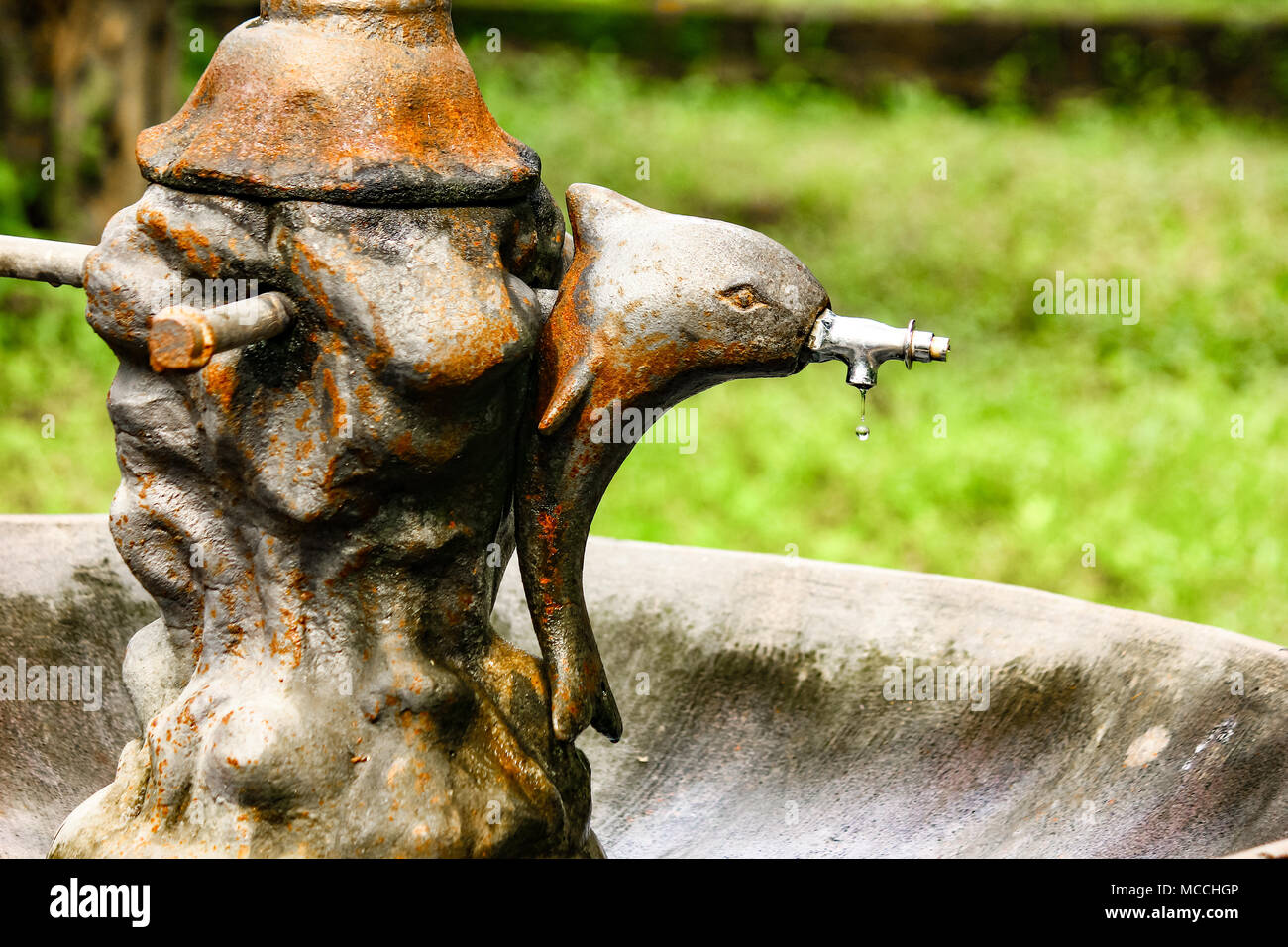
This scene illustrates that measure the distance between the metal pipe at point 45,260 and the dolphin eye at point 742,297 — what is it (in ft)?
2.25

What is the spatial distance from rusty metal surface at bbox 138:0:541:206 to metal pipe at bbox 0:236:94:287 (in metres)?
0.12

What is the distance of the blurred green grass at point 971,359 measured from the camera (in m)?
4.27

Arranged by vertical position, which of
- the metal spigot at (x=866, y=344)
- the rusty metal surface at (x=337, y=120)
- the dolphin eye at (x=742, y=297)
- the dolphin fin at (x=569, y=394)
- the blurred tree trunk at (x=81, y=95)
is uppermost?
the rusty metal surface at (x=337, y=120)

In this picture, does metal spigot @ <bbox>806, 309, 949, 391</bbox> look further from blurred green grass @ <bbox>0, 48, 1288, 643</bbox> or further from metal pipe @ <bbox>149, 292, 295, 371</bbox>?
blurred green grass @ <bbox>0, 48, 1288, 643</bbox>

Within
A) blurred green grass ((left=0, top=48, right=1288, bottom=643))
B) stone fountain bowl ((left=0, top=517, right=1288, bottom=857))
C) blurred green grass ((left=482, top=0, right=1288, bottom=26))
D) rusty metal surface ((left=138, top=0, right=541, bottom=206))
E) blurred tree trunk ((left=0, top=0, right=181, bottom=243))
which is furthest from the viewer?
blurred green grass ((left=482, top=0, right=1288, bottom=26))

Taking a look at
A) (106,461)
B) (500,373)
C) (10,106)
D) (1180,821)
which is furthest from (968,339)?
(500,373)

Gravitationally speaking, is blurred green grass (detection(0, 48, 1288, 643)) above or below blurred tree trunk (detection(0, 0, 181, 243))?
below

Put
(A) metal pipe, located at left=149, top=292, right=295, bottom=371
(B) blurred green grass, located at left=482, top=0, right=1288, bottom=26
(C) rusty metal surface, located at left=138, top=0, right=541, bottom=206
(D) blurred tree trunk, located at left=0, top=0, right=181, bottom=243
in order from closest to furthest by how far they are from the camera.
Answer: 1. (A) metal pipe, located at left=149, top=292, right=295, bottom=371
2. (C) rusty metal surface, located at left=138, top=0, right=541, bottom=206
3. (D) blurred tree trunk, located at left=0, top=0, right=181, bottom=243
4. (B) blurred green grass, located at left=482, top=0, right=1288, bottom=26

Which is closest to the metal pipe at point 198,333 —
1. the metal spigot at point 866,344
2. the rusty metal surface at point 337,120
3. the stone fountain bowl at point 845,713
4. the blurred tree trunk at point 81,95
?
the rusty metal surface at point 337,120

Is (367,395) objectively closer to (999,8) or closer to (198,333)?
(198,333)

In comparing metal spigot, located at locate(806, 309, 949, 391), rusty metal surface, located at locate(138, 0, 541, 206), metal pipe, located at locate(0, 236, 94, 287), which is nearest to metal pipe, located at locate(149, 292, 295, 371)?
rusty metal surface, located at locate(138, 0, 541, 206)

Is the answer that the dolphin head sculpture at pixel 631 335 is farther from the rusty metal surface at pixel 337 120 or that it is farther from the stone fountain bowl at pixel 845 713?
the stone fountain bowl at pixel 845 713

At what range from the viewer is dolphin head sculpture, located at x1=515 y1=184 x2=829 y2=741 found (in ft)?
5.57
